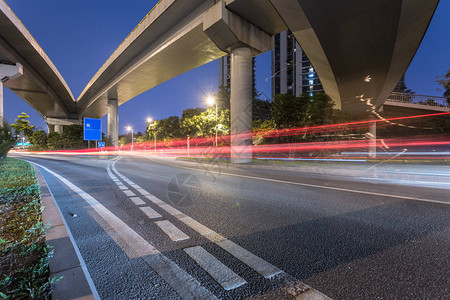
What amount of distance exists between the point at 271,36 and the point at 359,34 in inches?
272

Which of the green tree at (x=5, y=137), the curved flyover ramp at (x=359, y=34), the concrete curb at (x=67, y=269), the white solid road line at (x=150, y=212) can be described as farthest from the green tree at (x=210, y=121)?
the concrete curb at (x=67, y=269)

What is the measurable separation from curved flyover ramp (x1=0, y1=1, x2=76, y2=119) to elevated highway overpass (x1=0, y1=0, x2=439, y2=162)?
26.1 feet

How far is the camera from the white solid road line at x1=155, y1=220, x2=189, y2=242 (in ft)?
9.73

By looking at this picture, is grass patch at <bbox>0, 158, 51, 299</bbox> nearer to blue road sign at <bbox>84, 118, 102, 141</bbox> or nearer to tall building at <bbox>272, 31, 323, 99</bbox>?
blue road sign at <bbox>84, 118, 102, 141</bbox>

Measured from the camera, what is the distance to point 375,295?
5.94 ft

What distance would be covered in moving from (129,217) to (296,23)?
1638cm

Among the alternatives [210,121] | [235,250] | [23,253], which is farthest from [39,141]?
[235,250]

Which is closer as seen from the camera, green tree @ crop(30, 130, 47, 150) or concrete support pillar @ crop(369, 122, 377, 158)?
concrete support pillar @ crop(369, 122, 377, 158)

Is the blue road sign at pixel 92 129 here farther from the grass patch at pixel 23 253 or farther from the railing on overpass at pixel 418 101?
the railing on overpass at pixel 418 101

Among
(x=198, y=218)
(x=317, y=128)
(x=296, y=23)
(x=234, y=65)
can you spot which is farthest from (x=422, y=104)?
(x=198, y=218)

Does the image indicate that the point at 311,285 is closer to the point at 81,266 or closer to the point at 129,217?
the point at 81,266

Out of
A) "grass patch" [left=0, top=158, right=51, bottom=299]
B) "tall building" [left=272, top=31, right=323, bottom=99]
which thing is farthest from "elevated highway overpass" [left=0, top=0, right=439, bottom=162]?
"tall building" [left=272, top=31, right=323, bottom=99]

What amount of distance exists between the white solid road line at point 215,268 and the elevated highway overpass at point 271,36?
14.0m

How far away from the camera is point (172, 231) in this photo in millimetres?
3219
